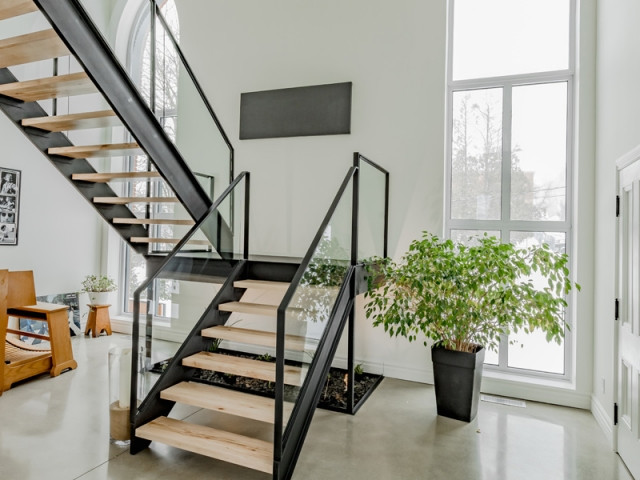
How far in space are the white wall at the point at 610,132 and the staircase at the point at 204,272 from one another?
1840 mm

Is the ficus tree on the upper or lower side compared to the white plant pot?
upper

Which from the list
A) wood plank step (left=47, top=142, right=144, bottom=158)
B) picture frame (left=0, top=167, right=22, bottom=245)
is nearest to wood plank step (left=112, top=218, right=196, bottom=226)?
wood plank step (left=47, top=142, right=144, bottom=158)

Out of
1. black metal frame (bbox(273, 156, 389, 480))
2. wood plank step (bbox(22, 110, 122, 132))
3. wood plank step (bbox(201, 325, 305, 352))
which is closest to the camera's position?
black metal frame (bbox(273, 156, 389, 480))

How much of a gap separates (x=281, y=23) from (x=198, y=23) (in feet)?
3.96

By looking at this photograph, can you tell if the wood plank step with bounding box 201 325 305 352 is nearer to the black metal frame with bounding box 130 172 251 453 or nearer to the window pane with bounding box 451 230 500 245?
the black metal frame with bounding box 130 172 251 453

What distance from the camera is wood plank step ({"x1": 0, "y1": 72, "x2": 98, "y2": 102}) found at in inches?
109

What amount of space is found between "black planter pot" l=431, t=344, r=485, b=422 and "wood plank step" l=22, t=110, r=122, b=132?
309cm

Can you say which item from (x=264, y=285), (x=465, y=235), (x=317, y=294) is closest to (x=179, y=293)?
(x=264, y=285)

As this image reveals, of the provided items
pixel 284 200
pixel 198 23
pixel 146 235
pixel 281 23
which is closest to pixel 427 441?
pixel 284 200

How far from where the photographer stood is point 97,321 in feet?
17.9

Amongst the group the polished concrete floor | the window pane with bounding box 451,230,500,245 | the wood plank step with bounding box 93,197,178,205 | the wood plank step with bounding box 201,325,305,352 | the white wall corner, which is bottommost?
the polished concrete floor

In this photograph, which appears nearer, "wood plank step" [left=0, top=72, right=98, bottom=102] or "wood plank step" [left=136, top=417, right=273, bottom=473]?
"wood plank step" [left=136, top=417, right=273, bottom=473]

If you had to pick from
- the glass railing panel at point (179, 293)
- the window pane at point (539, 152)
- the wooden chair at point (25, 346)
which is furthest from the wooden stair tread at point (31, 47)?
the window pane at point (539, 152)

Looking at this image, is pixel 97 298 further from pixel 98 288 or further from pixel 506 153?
pixel 506 153
